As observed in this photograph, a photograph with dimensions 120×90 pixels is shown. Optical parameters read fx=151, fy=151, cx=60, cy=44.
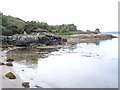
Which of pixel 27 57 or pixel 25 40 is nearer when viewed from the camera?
pixel 27 57

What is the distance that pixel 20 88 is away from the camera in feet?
43.6

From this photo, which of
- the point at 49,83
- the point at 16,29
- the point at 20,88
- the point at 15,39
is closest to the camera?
the point at 20,88

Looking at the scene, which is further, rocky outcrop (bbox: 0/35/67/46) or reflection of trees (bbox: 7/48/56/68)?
rocky outcrop (bbox: 0/35/67/46)

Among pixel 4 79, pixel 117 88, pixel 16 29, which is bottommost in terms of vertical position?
pixel 117 88

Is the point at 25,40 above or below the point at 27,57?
above

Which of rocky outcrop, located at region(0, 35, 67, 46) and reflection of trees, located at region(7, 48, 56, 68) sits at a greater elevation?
rocky outcrop, located at region(0, 35, 67, 46)

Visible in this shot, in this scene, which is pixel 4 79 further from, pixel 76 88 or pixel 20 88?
pixel 76 88

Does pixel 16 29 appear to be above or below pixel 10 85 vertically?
above

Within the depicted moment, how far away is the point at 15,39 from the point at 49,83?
52014 millimetres

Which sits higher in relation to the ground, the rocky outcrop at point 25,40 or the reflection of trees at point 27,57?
the rocky outcrop at point 25,40

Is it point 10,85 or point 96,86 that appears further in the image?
point 96,86

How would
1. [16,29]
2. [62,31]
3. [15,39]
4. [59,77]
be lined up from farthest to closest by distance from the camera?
1. [62,31]
2. [16,29]
3. [15,39]
4. [59,77]

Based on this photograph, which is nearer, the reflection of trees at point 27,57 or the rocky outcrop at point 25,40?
the reflection of trees at point 27,57

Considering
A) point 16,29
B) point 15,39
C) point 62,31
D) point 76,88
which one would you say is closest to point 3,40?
point 15,39
